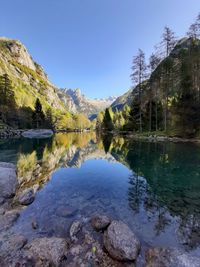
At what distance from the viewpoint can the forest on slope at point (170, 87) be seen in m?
30.4

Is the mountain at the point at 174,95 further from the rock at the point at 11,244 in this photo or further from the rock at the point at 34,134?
the rock at the point at 34,134

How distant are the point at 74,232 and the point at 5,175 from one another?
818 centimetres

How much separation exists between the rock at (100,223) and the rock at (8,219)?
11.3 feet

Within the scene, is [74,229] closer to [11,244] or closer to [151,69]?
[11,244]

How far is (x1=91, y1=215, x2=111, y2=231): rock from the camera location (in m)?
6.59

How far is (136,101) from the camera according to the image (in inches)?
1961

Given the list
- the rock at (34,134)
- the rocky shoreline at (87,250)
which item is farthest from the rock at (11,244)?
the rock at (34,134)

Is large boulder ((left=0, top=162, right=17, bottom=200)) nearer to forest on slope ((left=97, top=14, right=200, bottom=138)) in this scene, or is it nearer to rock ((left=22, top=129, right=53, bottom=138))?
forest on slope ((left=97, top=14, right=200, bottom=138))

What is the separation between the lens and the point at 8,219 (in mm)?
7332

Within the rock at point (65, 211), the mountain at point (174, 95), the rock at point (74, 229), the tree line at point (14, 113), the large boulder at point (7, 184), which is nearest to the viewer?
the rock at point (74, 229)

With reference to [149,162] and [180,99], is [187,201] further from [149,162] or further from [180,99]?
[180,99]

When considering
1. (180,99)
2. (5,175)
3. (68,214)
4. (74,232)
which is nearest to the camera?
(74,232)

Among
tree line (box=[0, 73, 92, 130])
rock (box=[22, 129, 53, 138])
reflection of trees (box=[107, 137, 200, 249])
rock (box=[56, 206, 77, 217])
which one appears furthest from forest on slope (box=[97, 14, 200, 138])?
tree line (box=[0, 73, 92, 130])

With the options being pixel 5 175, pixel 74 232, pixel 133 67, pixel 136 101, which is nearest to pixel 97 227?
pixel 74 232
